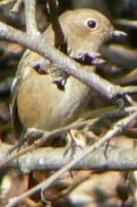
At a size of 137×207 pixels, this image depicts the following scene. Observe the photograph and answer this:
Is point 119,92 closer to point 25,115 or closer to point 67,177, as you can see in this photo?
point 25,115

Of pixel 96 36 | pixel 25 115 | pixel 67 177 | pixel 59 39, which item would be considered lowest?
pixel 67 177

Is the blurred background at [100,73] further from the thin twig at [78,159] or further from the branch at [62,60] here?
the thin twig at [78,159]

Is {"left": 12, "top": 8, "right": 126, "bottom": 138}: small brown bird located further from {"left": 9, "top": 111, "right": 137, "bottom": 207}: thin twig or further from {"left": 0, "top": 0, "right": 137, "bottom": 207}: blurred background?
{"left": 9, "top": 111, "right": 137, "bottom": 207}: thin twig

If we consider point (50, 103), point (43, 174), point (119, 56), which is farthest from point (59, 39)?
point (119, 56)

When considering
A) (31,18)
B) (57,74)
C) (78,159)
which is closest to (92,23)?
(57,74)

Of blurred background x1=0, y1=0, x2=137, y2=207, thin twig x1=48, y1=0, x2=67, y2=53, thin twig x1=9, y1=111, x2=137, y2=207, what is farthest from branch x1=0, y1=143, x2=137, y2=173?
blurred background x1=0, y1=0, x2=137, y2=207

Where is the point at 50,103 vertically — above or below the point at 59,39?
below
